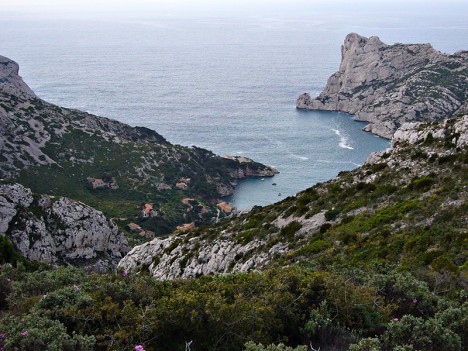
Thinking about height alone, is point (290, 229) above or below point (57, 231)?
above

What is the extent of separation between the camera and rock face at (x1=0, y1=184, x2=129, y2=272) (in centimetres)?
4628

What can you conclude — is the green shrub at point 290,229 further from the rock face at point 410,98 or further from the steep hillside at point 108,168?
the rock face at point 410,98

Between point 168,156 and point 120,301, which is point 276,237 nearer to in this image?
point 120,301

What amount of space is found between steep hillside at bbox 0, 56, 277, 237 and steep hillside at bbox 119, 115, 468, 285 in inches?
1972

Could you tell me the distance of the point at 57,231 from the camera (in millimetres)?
50281

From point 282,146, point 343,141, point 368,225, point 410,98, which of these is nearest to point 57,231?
point 368,225

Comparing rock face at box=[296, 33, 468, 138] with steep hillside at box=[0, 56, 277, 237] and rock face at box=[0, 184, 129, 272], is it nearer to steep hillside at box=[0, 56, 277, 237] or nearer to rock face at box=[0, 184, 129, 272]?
steep hillside at box=[0, 56, 277, 237]

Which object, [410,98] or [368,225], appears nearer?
[368,225]

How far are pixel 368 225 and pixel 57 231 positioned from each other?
122 feet

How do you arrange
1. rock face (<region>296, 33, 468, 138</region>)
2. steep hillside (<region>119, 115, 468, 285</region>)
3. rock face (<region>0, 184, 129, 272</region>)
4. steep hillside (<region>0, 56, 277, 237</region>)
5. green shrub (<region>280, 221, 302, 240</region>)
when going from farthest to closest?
rock face (<region>296, 33, 468, 138</region>), steep hillside (<region>0, 56, 277, 237</region>), rock face (<region>0, 184, 129, 272</region>), green shrub (<region>280, 221, 302, 240</region>), steep hillside (<region>119, 115, 468, 285</region>)

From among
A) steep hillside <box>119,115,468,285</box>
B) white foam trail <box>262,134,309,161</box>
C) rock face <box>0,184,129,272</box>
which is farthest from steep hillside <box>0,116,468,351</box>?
white foam trail <box>262,134,309,161</box>

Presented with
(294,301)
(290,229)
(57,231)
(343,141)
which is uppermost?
(294,301)

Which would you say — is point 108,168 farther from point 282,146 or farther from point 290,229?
point 290,229

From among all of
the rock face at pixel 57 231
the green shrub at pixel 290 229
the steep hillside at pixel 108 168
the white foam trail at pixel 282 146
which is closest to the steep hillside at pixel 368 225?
the green shrub at pixel 290 229
